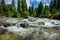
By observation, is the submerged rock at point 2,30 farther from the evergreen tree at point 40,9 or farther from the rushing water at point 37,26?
the evergreen tree at point 40,9

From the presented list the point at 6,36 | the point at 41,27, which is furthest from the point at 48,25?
the point at 6,36

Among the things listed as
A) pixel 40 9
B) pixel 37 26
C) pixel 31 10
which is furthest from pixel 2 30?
pixel 40 9

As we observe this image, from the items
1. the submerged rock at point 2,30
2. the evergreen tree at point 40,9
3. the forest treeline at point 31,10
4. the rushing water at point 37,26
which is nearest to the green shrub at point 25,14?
the forest treeline at point 31,10

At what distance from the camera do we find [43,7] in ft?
12.1

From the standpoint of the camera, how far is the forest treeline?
3566mm

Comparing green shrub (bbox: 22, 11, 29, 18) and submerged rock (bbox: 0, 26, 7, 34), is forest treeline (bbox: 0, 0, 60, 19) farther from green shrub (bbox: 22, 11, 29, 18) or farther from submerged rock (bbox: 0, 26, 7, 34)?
submerged rock (bbox: 0, 26, 7, 34)

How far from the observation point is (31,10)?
363 centimetres

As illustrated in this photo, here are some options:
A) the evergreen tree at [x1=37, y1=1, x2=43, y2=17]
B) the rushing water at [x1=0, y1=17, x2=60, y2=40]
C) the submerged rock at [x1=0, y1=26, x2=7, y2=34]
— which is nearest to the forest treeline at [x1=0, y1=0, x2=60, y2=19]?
the evergreen tree at [x1=37, y1=1, x2=43, y2=17]

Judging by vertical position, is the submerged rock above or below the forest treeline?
below

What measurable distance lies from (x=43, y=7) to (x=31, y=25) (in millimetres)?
637

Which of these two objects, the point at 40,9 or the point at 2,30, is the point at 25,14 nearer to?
the point at 40,9

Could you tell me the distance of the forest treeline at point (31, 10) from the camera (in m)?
3.57

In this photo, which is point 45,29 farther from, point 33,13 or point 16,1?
point 16,1

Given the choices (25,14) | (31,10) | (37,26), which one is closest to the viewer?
(37,26)
